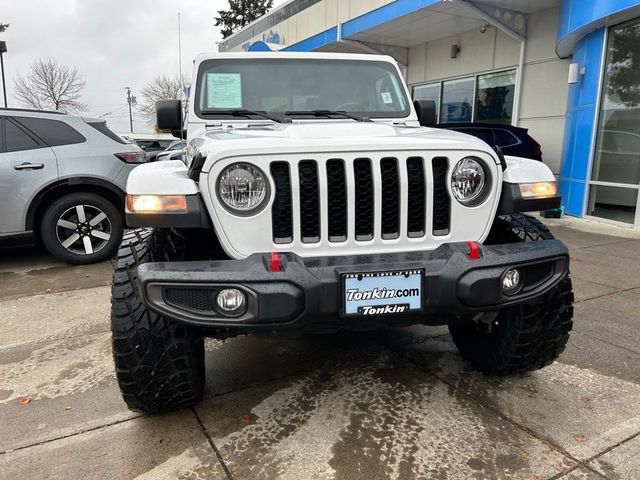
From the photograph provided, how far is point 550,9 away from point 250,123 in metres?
8.78

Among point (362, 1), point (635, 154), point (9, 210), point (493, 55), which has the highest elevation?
point (362, 1)

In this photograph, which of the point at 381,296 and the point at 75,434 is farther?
the point at 75,434

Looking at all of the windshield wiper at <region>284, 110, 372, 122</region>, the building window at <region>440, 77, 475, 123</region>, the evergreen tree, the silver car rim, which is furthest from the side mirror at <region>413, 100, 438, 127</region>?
the evergreen tree

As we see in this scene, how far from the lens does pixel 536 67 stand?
33.1ft

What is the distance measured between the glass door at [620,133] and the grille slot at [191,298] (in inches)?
299

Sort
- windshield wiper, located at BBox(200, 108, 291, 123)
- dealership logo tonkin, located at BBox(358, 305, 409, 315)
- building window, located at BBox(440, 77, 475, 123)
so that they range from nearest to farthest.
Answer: dealership logo tonkin, located at BBox(358, 305, 409, 315) → windshield wiper, located at BBox(200, 108, 291, 123) → building window, located at BBox(440, 77, 475, 123)

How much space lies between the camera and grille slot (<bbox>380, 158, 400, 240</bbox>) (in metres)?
2.21

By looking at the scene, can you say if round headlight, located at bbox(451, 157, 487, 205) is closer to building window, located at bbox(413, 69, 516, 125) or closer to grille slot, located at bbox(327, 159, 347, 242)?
grille slot, located at bbox(327, 159, 347, 242)

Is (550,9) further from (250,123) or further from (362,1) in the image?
(250,123)

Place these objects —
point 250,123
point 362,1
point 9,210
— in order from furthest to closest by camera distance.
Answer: point 362,1 → point 9,210 → point 250,123

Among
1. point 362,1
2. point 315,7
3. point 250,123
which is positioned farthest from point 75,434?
point 315,7

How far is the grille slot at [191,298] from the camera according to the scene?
6.47ft

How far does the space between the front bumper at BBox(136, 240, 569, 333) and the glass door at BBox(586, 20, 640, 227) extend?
21.9ft

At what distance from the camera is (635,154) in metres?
7.53
